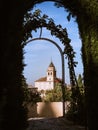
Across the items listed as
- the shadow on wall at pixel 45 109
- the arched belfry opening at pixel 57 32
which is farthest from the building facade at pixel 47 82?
the arched belfry opening at pixel 57 32

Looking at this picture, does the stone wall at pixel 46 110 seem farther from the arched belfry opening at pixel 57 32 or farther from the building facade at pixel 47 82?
the building facade at pixel 47 82

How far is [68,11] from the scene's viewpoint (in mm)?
9844

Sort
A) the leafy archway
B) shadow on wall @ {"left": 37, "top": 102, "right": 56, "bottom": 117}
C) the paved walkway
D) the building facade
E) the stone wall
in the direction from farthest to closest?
1. the building facade
2. shadow on wall @ {"left": 37, "top": 102, "right": 56, "bottom": 117}
3. the stone wall
4. the leafy archway
5. the paved walkway

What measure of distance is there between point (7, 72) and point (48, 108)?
18.8 meters

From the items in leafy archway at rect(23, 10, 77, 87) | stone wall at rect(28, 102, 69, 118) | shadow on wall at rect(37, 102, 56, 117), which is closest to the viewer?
leafy archway at rect(23, 10, 77, 87)

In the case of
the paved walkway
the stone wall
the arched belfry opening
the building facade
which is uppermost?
the building facade

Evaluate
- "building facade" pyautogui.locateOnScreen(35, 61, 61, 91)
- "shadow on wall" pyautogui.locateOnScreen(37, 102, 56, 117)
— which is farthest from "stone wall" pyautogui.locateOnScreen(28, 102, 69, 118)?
"building facade" pyautogui.locateOnScreen(35, 61, 61, 91)

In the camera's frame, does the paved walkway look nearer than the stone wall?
Yes

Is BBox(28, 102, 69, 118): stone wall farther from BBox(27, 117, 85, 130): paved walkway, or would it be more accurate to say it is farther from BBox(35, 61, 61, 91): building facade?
BBox(35, 61, 61, 91): building facade

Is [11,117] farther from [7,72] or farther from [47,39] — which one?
[47,39]

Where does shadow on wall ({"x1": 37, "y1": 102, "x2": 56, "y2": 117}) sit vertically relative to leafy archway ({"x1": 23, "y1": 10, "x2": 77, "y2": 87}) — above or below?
below

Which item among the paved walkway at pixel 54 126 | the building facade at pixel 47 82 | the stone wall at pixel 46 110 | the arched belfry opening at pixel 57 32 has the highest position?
the building facade at pixel 47 82

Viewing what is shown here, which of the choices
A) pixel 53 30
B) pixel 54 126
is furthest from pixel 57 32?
pixel 54 126

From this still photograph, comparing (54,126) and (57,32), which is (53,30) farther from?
(54,126)
